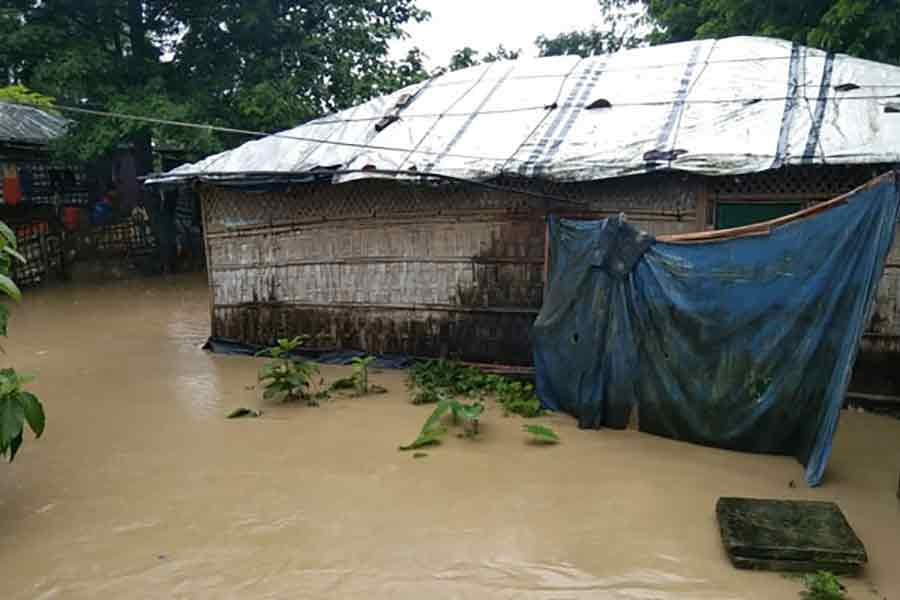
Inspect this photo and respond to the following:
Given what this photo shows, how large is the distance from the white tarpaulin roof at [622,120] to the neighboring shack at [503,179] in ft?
0.07

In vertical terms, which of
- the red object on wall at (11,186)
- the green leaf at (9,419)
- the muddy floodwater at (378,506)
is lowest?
the muddy floodwater at (378,506)

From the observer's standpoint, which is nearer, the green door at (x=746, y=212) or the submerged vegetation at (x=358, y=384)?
the green door at (x=746, y=212)

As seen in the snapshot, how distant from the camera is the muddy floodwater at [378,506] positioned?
11.6ft

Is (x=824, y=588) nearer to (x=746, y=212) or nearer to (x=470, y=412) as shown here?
(x=470, y=412)

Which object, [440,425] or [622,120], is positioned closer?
[440,425]

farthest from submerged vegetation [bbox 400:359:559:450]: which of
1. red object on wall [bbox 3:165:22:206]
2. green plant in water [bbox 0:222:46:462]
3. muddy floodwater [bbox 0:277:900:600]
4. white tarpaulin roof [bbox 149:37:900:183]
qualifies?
red object on wall [bbox 3:165:22:206]

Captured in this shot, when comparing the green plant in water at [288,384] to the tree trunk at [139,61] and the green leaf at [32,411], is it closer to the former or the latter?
the green leaf at [32,411]

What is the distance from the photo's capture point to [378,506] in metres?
4.39

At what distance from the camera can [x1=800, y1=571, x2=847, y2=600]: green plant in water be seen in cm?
318

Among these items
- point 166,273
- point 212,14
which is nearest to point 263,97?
point 212,14

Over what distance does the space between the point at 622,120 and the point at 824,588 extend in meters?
4.95

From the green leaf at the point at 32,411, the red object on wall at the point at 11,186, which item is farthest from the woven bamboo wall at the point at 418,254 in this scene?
the red object on wall at the point at 11,186

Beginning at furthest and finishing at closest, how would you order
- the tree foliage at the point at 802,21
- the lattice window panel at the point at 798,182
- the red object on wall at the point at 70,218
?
the red object on wall at the point at 70,218, the tree foliage at the point at 802,21, the lattice window panel at the point at 798,182

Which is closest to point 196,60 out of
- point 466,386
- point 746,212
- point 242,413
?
point 242,413
